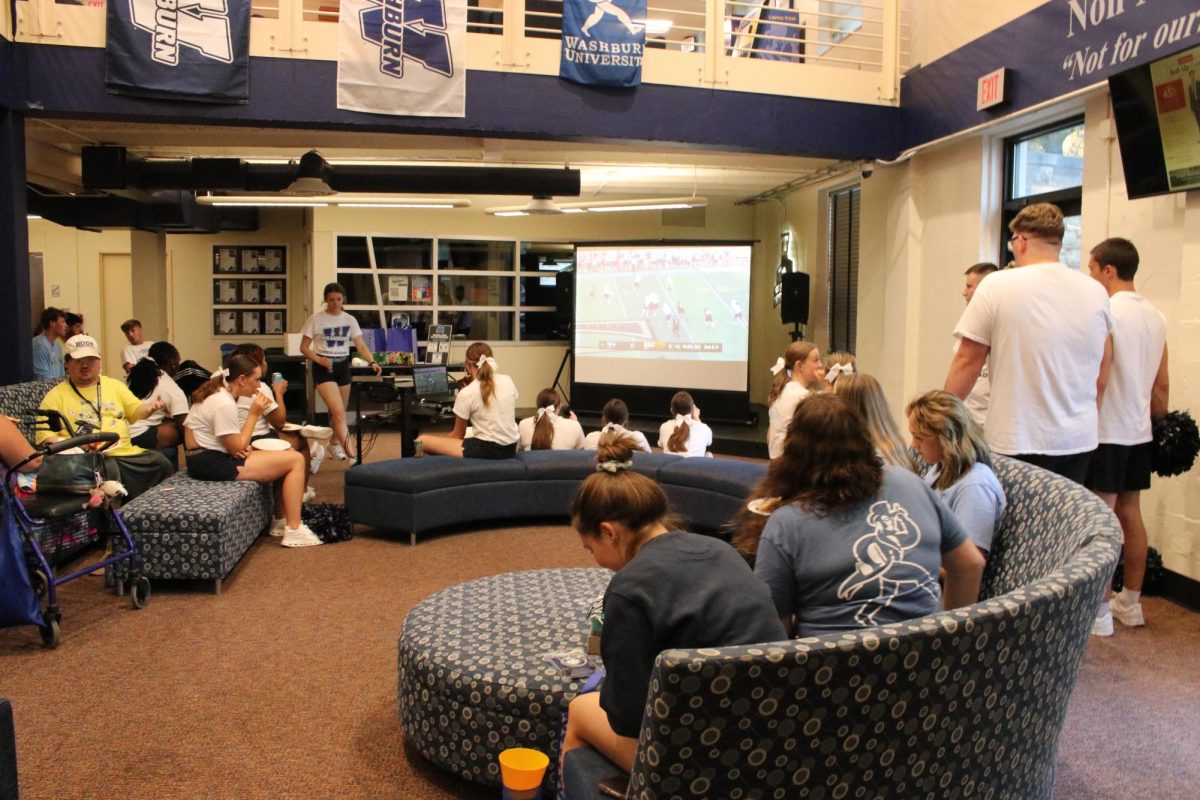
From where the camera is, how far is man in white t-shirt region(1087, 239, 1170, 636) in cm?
426

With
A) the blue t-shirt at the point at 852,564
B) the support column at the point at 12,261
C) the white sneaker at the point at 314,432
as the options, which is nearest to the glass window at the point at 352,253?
the support column at the point at 12,261

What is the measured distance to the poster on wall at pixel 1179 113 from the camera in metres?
4.57

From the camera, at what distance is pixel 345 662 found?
3.98 metres

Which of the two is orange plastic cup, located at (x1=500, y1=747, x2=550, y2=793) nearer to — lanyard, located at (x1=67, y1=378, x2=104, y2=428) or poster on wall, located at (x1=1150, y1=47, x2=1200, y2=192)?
lanyard, located at (x1=67, y1=378, x2=104, y2=428)

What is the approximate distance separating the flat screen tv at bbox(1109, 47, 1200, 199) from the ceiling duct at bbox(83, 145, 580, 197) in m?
4.91

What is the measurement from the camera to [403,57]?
6734 millimetres

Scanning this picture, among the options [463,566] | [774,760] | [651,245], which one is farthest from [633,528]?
[651,245]

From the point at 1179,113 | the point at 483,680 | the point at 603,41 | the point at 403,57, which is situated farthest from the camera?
the point at 603,41

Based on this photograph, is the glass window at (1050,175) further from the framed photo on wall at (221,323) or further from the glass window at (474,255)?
the framed photo on wall at (221,323)

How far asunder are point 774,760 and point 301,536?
4.81 m

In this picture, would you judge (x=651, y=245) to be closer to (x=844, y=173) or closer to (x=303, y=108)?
(x=844, y=173)

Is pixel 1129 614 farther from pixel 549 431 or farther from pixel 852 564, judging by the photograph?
pixel 549 431

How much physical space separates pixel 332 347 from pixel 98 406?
3.42 meters

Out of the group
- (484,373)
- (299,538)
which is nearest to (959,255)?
(484,373)
